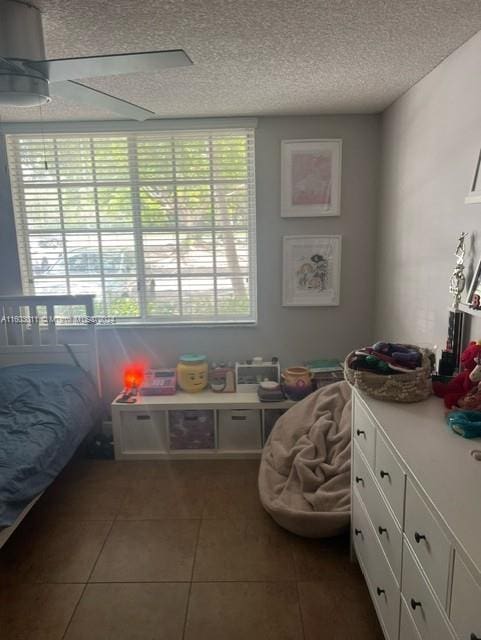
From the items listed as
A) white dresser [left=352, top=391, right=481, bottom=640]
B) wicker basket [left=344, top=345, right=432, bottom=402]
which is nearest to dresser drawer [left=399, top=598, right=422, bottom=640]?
white dresser [left=352, top=391, right=481, bottom=640]

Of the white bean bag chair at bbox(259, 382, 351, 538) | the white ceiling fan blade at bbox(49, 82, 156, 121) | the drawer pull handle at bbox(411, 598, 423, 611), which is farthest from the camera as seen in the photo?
the white bean bag chair at bbox(259, 382, 351, 538)

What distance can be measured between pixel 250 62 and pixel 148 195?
54.7 inches

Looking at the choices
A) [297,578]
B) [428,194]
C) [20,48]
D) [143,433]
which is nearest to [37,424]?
[143,433]

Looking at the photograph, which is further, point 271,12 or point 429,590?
point 271,12

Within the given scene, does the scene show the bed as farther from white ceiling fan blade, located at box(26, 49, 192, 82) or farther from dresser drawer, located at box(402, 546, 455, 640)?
white ceiling fan blade, located at box(26, 49, 192, 82)

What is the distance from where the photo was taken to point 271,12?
59.2 inches

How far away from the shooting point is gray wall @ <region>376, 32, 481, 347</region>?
1797 millimetres

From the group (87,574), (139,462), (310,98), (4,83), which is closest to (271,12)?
(4,83)

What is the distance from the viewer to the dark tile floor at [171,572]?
1.69 metres

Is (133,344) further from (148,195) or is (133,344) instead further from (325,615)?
(325,615)

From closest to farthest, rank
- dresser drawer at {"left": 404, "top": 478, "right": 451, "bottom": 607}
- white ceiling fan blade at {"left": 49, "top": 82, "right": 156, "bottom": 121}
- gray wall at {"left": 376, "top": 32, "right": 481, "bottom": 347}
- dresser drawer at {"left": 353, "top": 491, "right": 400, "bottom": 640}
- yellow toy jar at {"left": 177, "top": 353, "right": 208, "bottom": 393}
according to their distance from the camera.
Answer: dresser drawer at {"left": 404, "top": 478, "right": 451, "bottom": 607}
dresser drawer at {"left": 353, "top": 491, "right": 400, "bottom": 640}
white ceiling fan blade at {"left": 49, "top": 82, "right": 156, "bottom": 121}
gray wall at {"left": 376, "top": 32, "right": 481, "bottom": 347}
yellow toy jar at {"left": 177, "top": 353, "right": 208, "bottom": 393}

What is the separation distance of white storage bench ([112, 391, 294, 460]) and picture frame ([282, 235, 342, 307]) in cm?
78

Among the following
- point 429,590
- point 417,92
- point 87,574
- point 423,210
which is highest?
point 417,92

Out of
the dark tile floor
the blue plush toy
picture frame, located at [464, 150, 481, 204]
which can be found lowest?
the dark tile floor
